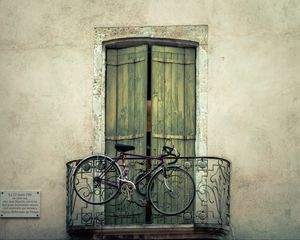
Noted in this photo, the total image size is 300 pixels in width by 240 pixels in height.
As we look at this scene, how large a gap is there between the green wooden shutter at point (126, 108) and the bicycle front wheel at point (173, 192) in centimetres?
32

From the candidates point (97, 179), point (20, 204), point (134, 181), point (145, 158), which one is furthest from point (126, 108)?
point (20, 204)

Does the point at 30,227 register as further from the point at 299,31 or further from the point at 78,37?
the point at 299,31

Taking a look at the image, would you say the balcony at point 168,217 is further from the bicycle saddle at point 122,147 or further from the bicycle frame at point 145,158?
the bicycle saddle at point 122,147

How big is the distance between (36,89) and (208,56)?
9.05 ft

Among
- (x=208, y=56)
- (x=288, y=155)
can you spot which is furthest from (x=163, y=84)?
(x=288, y=155)

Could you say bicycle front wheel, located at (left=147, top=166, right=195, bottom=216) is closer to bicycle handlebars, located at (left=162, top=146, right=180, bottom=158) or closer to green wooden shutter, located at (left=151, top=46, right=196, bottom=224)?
bicycle handlebars, located at (left=162, top=146, right=180, bottom=158)

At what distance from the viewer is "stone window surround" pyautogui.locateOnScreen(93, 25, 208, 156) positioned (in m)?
22.4

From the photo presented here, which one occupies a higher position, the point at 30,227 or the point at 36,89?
the point at 36,89

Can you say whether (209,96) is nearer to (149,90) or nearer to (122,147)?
(149,90)

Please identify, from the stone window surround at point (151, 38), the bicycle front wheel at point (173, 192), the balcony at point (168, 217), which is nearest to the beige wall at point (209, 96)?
the stone window surround at point (151, 38)

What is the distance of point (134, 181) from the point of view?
22062 millimetres

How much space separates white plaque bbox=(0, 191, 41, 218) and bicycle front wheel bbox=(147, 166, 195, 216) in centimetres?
186

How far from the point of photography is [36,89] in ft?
74.5

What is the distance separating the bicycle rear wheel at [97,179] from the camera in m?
21.7
